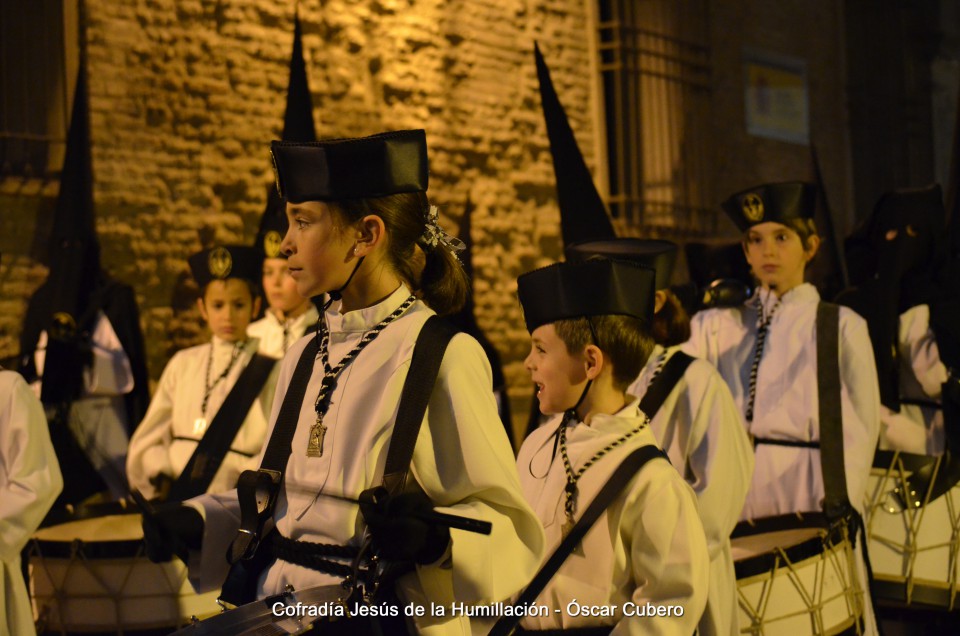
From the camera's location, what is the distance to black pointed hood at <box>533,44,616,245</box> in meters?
4.82

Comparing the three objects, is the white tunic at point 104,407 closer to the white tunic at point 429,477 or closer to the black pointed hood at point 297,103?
the black pointed hood at point 297,103

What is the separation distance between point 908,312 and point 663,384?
98.0 inches

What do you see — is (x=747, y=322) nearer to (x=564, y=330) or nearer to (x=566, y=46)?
(x=564, y=330)

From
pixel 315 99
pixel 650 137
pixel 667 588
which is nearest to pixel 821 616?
pixel 667 588

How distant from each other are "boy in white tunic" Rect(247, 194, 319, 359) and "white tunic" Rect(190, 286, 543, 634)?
3.50 metres

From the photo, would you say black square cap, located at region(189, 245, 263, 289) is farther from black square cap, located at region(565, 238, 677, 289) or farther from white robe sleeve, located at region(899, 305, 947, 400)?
white robe sleeve, located at region(899, 305, 947, 400)

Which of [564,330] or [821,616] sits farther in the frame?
[821,616]

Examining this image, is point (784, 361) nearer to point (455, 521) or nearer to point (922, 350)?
point (922, 350)

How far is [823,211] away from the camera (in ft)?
20.8

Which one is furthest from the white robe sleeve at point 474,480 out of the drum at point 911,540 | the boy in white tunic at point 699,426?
the drum at point 911,540

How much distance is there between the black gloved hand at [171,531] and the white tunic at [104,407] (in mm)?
4076

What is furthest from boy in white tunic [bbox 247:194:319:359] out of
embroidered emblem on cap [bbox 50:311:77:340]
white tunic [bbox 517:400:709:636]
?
white tunic [bbox 517:400:709:636]

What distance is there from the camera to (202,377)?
574 centimetres

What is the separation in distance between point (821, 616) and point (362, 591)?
1.97m
